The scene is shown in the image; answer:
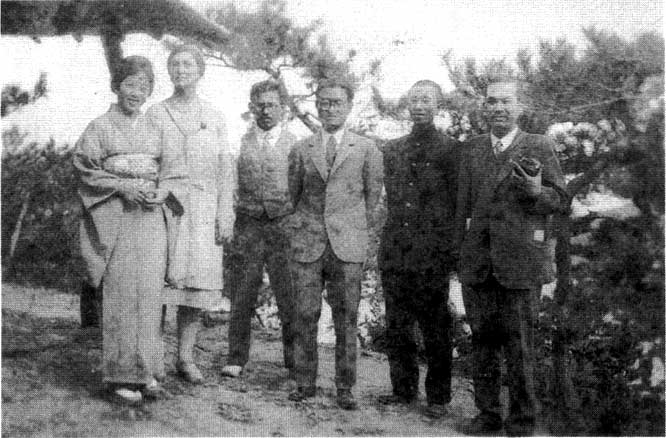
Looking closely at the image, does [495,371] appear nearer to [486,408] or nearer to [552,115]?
[486,408]

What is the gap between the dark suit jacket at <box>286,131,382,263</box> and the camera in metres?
2.73

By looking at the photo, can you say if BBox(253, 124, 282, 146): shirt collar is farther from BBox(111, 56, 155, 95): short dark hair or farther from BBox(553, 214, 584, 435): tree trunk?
BBox(553, 214, 584, 435): tree trunk

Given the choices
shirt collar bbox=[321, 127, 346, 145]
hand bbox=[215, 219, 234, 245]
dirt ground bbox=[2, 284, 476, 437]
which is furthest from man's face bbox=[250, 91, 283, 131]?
dirt ground bbox=[2, 284, 476, 437]

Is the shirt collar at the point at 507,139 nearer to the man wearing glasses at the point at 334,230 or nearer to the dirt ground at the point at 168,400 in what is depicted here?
the man wearing glasses at the point at 334,230

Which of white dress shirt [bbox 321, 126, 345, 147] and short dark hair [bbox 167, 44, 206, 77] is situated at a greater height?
short dark hair [bbox 167, 44, 206, 77]

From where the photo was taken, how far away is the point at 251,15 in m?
3.09

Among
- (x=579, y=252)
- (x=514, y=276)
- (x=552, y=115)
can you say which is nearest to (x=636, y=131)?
(x=552, y=115)

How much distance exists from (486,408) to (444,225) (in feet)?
2.25

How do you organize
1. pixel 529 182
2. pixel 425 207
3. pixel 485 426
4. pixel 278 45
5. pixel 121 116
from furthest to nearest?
pixel 278 45 → pixel 425 207 → pixel 121 116 → pixel 485 426 → pixel 529 182

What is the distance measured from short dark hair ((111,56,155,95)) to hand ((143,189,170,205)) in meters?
0.38

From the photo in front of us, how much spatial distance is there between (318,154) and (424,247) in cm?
54

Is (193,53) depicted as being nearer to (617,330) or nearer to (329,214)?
(329,214)

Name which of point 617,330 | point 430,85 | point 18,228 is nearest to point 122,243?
point 18,228

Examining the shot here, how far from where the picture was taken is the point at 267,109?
294cm
